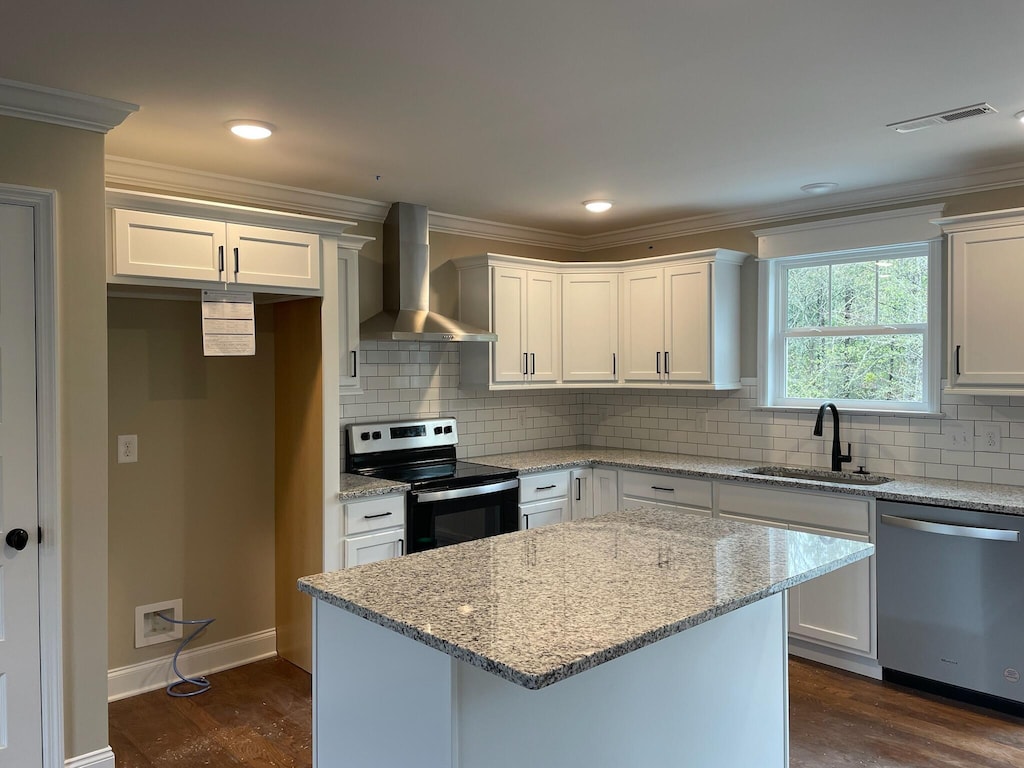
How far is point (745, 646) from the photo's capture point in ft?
Answer: 7.33

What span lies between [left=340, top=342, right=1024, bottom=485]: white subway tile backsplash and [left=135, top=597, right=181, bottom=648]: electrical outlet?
4.12 ft

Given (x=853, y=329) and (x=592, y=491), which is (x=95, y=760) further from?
(x=853, y=329)

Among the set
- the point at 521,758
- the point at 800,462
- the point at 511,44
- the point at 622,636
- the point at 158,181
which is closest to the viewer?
the point at 622,636

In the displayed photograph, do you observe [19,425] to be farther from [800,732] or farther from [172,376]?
[800,732]

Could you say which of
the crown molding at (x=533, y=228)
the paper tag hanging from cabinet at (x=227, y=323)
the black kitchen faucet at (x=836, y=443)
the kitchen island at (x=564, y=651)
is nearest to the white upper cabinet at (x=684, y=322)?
the crown molding at (x=533, y=228)

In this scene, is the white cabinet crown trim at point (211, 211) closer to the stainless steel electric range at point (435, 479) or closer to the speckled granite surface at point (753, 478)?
the stainless steel electric range at point (435, 479)

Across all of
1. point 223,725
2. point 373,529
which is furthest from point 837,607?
point 223,725

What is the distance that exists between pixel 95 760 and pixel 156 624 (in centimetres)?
97

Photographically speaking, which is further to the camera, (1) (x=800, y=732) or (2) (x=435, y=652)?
(1) (x=800, y=732)

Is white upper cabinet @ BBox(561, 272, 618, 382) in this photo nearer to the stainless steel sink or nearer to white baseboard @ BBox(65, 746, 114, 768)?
the stainless steel sink

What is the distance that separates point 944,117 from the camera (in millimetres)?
2812

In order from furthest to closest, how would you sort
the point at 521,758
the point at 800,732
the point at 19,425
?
the point at 800,732, the point at 19,425, the point at 521,758

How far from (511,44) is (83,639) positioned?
2.44 meters

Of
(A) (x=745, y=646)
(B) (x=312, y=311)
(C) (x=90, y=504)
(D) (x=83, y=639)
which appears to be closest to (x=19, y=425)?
(C) (x=90, y=504)
